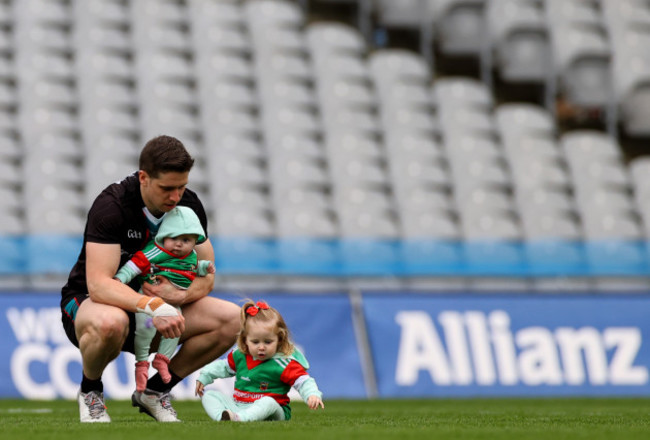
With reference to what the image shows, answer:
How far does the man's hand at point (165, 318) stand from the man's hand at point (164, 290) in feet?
0.89

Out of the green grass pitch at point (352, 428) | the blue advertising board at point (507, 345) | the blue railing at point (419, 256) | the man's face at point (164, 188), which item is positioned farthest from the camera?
the blue railing at point (419, 256)

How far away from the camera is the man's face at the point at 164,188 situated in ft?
16.3

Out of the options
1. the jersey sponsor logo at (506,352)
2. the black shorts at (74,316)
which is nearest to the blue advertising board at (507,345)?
the jersey sponsor logo at (506,352)

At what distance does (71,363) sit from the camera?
30.0 ft

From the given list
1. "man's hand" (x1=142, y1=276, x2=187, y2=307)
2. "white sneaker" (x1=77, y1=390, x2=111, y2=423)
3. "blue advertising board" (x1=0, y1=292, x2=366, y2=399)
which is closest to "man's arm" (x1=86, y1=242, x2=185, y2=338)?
"man's hand" (x1=142, y1=276, x2=187, y2=307)

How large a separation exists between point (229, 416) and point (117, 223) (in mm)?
1029

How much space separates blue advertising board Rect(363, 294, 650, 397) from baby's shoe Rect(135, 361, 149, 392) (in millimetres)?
4628

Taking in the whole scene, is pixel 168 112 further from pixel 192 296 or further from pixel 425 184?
pixel 192 296

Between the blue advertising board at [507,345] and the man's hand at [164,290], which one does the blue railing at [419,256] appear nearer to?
the blue advertising board at [507,345]

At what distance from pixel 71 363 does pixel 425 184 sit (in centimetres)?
611

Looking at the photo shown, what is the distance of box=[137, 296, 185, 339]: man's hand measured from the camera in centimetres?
487

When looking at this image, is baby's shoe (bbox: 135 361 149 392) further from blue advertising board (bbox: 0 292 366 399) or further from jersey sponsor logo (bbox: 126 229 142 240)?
blue advertising board (bbox: 0 292 366 399)

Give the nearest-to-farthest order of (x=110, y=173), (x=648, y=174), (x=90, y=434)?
(x=90, y=434)
(x=110, y=173)
(x=648, y=174)

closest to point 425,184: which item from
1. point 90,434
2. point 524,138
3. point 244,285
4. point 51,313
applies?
point 524,138
